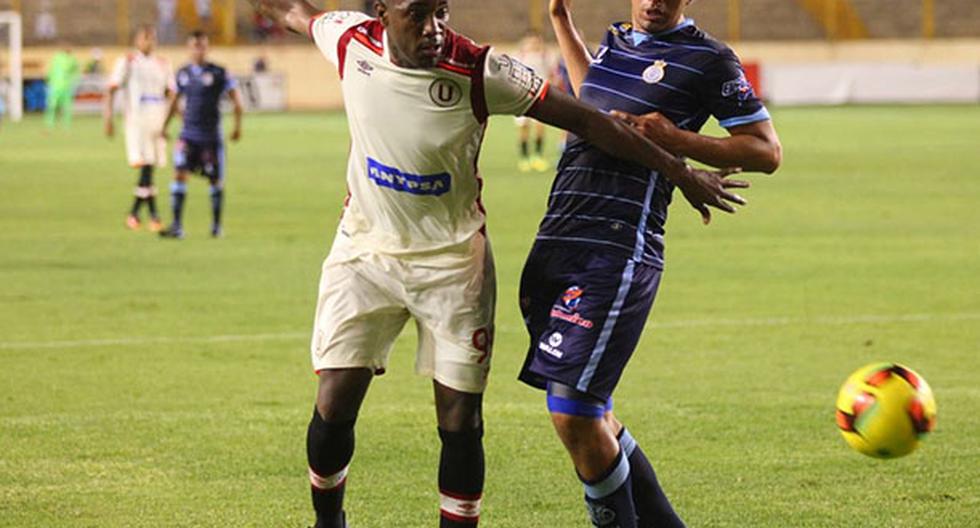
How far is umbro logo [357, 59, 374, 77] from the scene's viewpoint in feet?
20.2

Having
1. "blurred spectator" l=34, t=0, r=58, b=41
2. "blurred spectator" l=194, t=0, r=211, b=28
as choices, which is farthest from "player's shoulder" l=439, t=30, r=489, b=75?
"blurred spectator" l=34, t=0, r=58, b=41

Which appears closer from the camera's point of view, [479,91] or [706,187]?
[479,91]

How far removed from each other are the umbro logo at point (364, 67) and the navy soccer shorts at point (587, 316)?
2.92 feet

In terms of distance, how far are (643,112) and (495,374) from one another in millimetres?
4855

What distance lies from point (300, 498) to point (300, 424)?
1.62 metres

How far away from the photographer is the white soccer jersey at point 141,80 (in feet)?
71.6

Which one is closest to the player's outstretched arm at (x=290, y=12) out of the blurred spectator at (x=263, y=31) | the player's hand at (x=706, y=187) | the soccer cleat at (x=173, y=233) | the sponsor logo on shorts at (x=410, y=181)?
the sponsor logo on shorts at (x=410, y=181)

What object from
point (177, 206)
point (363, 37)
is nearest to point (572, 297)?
point (363, 37)

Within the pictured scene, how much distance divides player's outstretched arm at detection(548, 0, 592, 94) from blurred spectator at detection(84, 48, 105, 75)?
49.4m

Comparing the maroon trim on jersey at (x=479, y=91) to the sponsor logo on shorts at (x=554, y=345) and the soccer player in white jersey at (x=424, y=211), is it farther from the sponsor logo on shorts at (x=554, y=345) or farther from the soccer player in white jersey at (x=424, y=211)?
the sponsor logo on shorts at (x=554, y=345)

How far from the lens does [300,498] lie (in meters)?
7.66

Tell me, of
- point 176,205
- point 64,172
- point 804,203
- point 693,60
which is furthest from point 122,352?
point 64,172

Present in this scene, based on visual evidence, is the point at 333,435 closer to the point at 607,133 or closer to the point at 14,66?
the point at 607,133

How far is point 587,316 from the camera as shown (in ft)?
20.1
